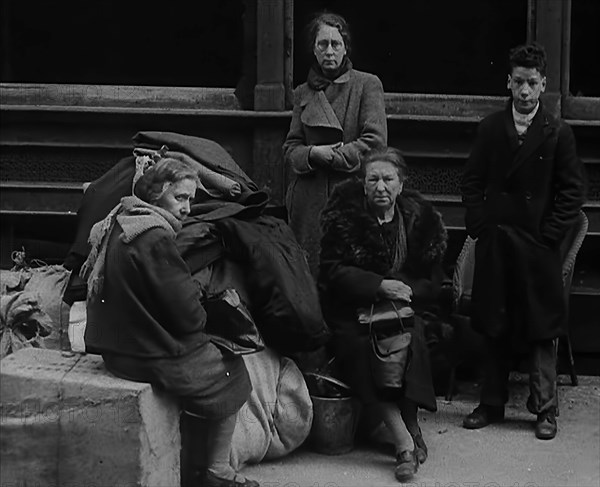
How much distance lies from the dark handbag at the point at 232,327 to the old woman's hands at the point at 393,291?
769mm

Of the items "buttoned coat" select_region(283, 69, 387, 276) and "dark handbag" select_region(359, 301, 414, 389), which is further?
"buttoned coat" select_region(283, 69, 387, 276)

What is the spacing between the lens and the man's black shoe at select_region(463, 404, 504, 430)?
6.57 m

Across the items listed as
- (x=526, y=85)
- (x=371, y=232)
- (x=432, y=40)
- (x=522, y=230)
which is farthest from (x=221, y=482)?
(x=432, y=40)

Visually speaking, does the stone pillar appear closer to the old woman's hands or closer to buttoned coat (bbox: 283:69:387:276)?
buttoned coat (bbox: 283:69:387:276)

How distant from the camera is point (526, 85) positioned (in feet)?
20.7

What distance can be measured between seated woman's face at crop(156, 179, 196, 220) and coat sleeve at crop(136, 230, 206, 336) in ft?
0.56

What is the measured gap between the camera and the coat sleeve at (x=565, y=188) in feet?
21.0

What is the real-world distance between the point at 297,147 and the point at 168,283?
74.1 inches

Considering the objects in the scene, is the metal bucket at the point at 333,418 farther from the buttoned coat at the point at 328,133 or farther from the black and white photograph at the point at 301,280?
the buttoned coat at the point at 328,133

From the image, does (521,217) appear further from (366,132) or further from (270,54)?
(270,54)

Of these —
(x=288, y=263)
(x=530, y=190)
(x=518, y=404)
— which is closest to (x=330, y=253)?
(x=288, y=263)

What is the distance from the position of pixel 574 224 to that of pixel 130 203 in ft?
8.43

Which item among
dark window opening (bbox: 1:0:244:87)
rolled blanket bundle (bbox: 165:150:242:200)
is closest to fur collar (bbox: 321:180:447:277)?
rolled blanket bundle (bbox: 165:150:242:200)

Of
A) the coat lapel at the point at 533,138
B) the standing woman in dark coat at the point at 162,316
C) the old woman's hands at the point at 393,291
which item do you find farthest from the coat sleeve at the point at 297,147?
the standing woman in dark coat at the point at 162,316
